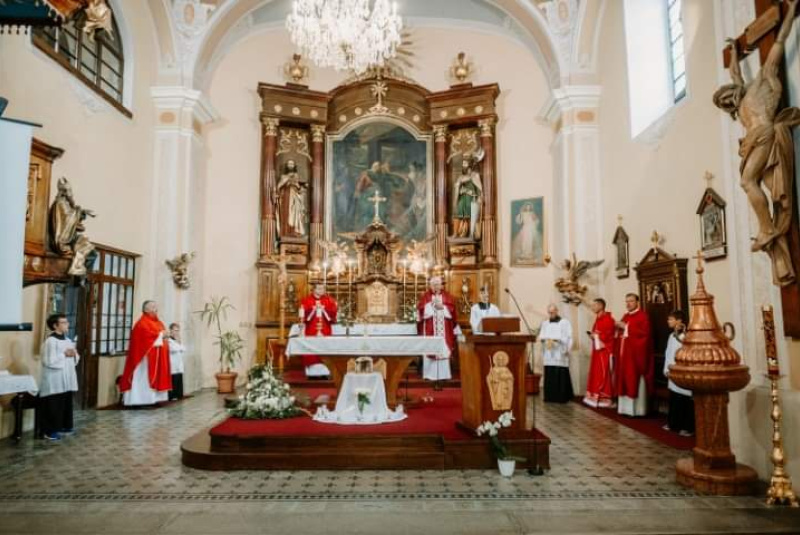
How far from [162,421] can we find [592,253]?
25.8 ft

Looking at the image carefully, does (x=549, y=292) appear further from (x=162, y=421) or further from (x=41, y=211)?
(x=41, y=211)

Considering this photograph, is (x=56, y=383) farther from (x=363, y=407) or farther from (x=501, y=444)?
(x=501, y=444)

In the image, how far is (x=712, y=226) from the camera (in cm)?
698

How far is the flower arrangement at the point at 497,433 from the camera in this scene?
5266 millimetres

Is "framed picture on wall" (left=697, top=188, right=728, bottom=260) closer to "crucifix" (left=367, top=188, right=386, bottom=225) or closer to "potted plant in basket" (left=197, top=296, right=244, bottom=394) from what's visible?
"crucifix" (left=367, top=188, right=386, bottom=225)

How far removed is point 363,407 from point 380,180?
300 inches

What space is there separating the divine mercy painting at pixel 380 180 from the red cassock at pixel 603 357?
4841 millimetres

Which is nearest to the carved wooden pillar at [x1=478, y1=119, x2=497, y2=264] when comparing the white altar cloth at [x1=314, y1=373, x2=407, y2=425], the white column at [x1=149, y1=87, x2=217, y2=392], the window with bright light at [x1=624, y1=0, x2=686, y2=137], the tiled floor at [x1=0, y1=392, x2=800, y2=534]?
the window with bright light at [x1=624, y1=0, x2=686, y2=137]

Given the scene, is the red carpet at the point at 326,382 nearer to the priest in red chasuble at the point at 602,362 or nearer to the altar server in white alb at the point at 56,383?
the priest in red chasuble at the point at 602,362

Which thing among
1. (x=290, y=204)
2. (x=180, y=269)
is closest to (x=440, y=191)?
(x=290, y=204)

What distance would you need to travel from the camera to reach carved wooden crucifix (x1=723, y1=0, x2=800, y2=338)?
4887 millimetres

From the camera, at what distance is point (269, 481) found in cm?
514

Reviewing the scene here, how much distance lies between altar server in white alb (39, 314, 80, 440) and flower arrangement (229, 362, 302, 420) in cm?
207

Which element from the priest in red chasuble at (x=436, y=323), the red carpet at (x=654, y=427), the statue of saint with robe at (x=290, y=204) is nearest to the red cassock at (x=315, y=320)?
the priest in red chasuble at (x=436, y=323)
